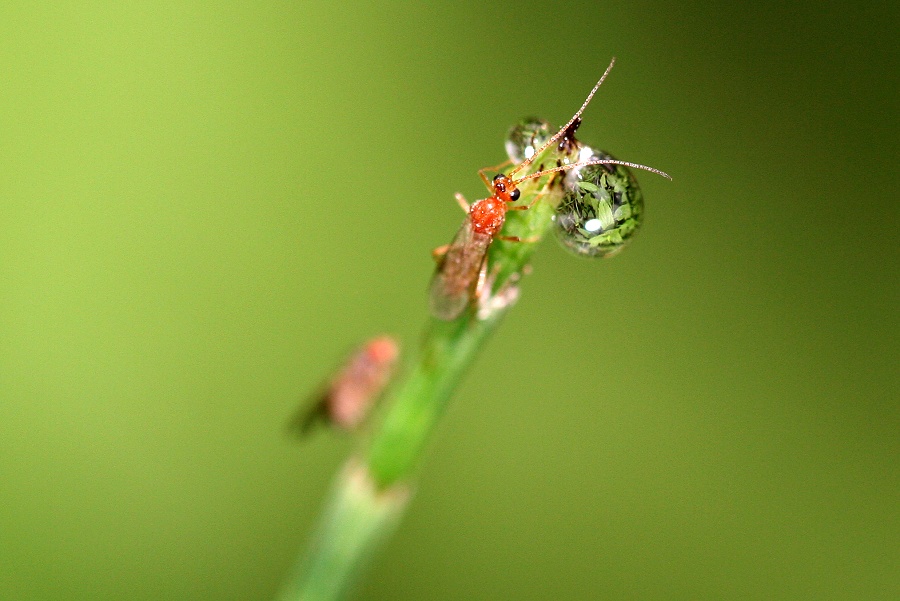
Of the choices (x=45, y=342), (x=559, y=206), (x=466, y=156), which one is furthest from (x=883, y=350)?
(x=45, y=342)

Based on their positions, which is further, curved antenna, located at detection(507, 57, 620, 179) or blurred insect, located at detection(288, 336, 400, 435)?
blurred insect, located at detection(288, 336, 400, 435)

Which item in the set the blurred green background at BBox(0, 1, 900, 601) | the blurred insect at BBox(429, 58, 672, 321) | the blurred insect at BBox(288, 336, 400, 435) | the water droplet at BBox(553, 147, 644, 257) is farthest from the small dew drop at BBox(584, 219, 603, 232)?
the blurred green background at BBox(0, 1, 900, 601)

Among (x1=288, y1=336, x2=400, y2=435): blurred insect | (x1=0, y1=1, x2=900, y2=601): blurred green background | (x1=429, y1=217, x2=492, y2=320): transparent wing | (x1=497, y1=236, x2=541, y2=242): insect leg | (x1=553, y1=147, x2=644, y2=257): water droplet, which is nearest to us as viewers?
(x1=497, y1=236, x2=541, y2=242): insect leg

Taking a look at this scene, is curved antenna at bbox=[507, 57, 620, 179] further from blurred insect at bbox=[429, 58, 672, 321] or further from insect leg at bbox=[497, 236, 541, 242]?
insect leg at bbox=[497, 236, 541, 242]

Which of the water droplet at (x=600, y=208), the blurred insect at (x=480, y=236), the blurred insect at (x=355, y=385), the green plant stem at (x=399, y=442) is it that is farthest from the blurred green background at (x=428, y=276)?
the water droplet at (x=600, y=208)

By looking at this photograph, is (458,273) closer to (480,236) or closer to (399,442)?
(480,236)

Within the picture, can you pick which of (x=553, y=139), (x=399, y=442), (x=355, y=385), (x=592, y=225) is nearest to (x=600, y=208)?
(x=592, y=225)

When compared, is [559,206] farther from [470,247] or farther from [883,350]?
[883,350]
